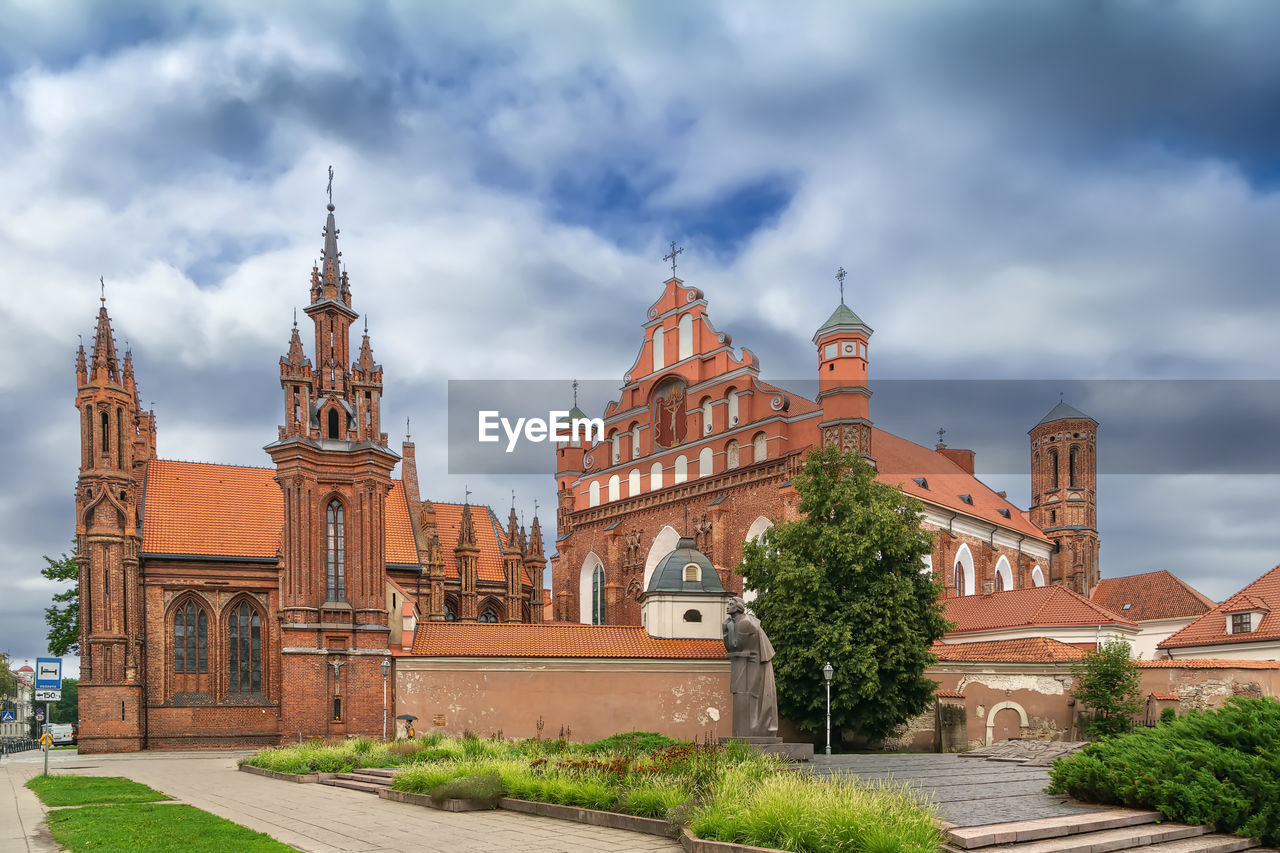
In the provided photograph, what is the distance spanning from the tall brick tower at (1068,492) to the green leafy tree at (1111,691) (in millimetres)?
30673

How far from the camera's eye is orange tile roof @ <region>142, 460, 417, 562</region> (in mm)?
41625

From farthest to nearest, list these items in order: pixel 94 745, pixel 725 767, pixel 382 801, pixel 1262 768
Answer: pixel 94 745 < pixel 382 801 < pixel 725 767 < pixel 1262 768

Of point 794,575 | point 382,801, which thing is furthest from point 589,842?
point 794,575

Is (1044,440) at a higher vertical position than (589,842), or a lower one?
higher

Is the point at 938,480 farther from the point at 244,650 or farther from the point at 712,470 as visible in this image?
the point at 244,650

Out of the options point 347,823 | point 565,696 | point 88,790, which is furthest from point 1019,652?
point 88,790

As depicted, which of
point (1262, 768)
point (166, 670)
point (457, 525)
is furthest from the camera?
point (457, 525)

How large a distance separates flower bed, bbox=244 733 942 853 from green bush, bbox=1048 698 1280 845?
2.68 meters

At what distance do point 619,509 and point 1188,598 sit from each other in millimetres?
29382

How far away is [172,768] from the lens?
28.5 meters

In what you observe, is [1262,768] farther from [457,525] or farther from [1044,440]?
[1044,440]

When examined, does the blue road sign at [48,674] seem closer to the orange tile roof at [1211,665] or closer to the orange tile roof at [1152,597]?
the orange tile roof at [1211,665]

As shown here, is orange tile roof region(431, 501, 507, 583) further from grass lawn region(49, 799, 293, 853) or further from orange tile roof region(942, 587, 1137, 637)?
grass lawn region(49, 799, 293, 853)

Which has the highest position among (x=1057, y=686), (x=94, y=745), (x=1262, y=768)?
(x=1262, y=768)
